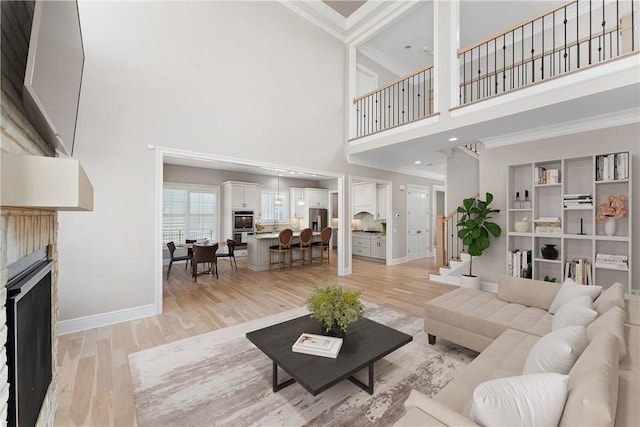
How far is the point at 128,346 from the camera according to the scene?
2865 mm

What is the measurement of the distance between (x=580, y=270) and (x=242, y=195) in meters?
7.92

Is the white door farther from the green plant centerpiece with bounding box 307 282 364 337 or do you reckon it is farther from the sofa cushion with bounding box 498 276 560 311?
the green plant centerpiece with bounding box 307 282 364 337

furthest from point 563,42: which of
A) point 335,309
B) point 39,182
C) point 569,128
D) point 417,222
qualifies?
A: point 39,182

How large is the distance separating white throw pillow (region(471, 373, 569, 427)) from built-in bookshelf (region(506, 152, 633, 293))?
13.4 ft

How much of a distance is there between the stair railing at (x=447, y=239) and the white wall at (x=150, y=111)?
355cm

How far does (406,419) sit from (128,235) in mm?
3892

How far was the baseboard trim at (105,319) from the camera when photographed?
317 cm

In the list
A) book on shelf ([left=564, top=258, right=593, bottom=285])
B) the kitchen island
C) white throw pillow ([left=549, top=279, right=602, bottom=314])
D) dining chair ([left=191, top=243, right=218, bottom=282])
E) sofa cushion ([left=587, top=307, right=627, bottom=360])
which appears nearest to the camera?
sofa cushion ([left=587, top=307, right=627, bottom=360])

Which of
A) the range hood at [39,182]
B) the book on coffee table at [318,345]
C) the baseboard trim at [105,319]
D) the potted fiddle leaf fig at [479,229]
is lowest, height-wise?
the baseboard trim at [105,319]

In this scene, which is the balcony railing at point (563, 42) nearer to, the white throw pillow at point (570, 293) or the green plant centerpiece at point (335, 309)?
the white throw pillow at point (570, 293)

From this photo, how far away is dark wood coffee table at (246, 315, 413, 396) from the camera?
1.71 m

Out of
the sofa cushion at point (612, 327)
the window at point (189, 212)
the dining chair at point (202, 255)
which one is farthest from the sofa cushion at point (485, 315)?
the window at point (189, 212)

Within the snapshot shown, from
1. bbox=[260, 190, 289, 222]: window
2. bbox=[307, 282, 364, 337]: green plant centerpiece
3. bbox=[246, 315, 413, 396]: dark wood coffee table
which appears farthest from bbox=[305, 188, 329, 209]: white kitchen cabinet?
bbox=[307, 282, 364, 337]: green plant centerpiece

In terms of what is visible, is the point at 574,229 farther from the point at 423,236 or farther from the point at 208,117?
the point at 208,117
